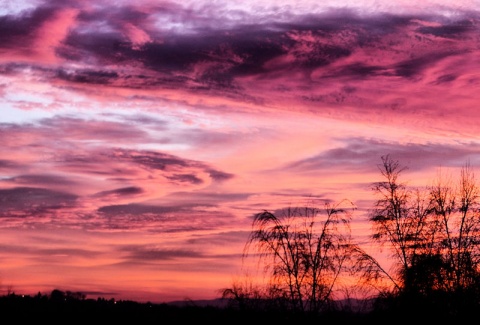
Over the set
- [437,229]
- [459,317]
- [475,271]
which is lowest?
[459,317]

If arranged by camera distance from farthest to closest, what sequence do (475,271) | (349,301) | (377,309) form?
1. (475,271)
2. (377,309)
3. (349,301)

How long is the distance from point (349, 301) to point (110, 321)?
13982 mm

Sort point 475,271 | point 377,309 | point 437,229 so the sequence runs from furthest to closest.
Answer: point 437,229
point 475,271
point 377,309

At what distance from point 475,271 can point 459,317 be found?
16.7 feet

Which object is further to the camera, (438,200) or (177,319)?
(438,200)

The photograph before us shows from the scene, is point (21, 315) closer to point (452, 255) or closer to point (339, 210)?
point (339, 210)

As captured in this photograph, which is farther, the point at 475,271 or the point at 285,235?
the point at 475,271

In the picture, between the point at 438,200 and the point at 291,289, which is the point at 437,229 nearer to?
the point at 438,200

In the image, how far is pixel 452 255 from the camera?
151 feet

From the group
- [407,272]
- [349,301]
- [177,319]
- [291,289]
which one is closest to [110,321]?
[177,319]

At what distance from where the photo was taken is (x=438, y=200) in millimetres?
48500

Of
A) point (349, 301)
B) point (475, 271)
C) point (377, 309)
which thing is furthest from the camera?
point (475, 271)

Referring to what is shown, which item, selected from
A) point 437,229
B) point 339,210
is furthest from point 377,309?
point 437,229

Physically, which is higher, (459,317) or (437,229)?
(437,229)
